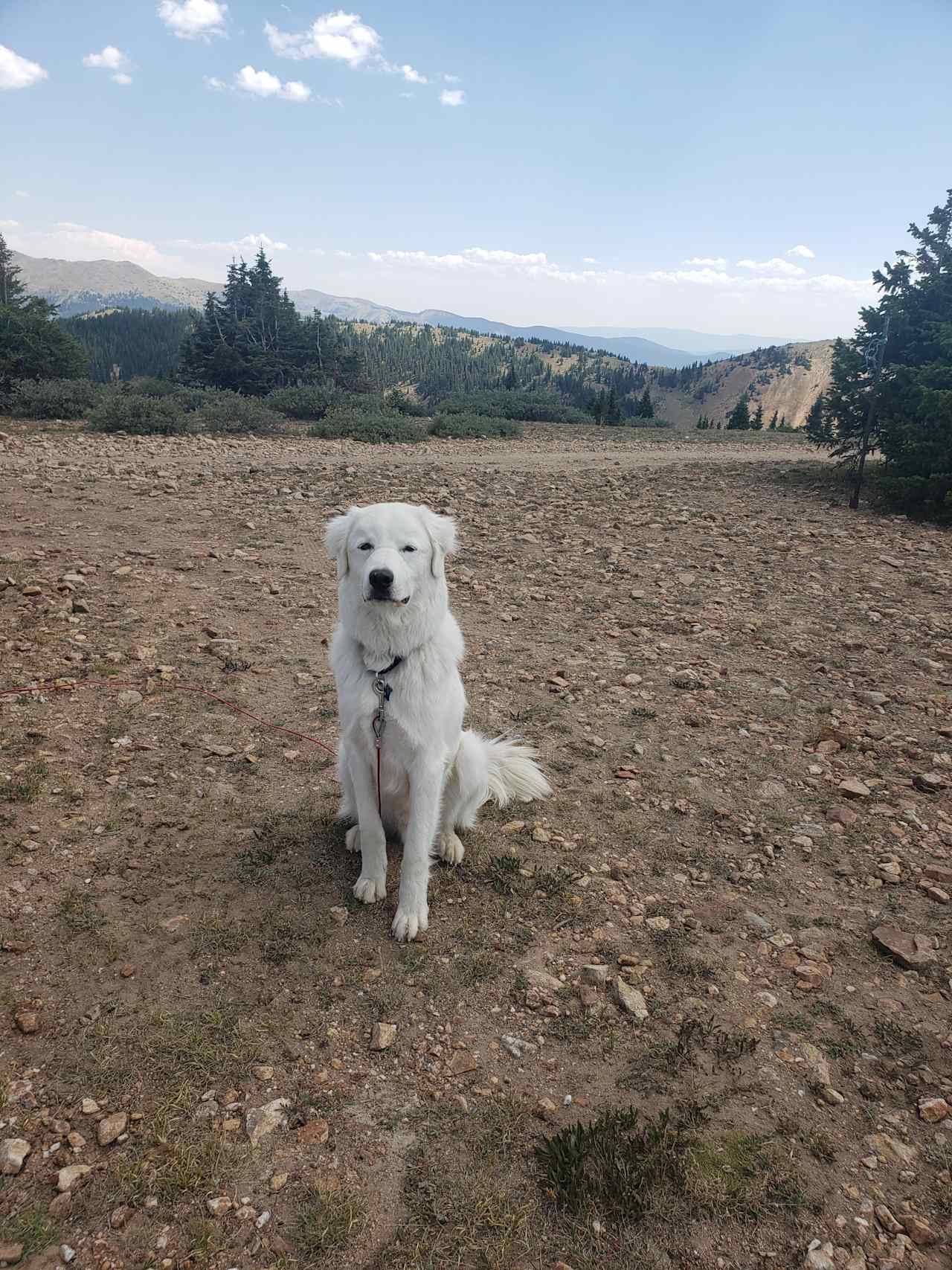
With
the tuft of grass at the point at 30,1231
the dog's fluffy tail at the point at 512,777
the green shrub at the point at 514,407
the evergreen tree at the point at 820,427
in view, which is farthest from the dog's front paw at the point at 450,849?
the green shrub at the point at 514,407

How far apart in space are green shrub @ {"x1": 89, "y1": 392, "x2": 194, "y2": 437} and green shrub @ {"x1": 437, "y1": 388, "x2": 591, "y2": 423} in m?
12.0

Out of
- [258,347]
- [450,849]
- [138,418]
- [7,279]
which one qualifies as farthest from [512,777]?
[7,279]

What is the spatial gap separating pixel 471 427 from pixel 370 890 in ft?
63.4

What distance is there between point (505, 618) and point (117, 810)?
4.62 meters

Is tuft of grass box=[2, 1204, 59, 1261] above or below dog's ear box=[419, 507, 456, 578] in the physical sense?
below

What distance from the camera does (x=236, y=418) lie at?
712 inches

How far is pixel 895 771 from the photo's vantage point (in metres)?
5.12

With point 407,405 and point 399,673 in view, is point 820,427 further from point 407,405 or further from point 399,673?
point 407,405

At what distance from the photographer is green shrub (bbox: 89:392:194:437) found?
1593 centimetres

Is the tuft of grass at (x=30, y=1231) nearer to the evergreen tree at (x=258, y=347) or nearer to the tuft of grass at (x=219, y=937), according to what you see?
the tuft of grass at (x=219, y=937)

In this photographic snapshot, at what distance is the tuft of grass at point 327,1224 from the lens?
6.92 ft

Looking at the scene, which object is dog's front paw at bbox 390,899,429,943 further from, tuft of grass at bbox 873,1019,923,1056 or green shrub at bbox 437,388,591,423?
green shrub at bbox 437,388,591,423

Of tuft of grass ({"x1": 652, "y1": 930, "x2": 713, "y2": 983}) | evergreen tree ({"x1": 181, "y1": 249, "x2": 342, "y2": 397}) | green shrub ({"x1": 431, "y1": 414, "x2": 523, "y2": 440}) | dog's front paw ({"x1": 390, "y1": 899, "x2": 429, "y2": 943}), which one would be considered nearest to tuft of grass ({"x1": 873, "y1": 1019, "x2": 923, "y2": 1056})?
tuft of grass ({"x1": 652, "y1": 930, "x2": 713, "y2": 983})

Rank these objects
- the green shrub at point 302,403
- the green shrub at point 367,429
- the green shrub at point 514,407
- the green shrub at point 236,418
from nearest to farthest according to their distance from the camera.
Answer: the green shrub at point 236,418, the green shrub at point 367,429, the green shrub at point 302,403, the green shrub at point 514,407
